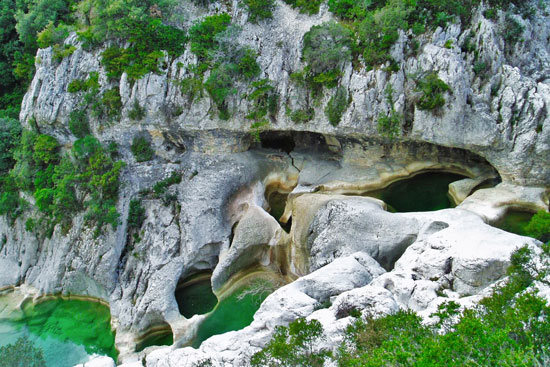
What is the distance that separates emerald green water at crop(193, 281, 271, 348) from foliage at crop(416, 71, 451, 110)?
13841 mm

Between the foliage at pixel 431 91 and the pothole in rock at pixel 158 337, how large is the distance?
19.2 meters

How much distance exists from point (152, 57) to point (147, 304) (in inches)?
623

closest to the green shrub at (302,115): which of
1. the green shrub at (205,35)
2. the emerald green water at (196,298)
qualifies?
the green shrub at (205,35)

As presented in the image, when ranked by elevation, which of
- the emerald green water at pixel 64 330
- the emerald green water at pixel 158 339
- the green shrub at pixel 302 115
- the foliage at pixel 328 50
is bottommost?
the emerald green water at pixel 64 330

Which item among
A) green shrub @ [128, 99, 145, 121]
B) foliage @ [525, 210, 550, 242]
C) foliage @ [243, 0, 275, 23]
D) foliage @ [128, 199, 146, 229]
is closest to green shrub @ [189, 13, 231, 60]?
foliage @ [243, 0, 275, 23]

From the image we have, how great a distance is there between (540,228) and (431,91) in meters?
9.29

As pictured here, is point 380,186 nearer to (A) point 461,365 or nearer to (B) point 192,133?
(B) point 192,133

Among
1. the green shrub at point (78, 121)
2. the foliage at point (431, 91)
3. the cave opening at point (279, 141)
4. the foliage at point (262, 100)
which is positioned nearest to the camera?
the foliage at point (431, 91)

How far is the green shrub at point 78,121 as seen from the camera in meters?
28.8

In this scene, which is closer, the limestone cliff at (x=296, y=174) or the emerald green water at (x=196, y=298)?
the limestone cliff at (x=296, y=174)

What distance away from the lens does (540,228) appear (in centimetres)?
1995

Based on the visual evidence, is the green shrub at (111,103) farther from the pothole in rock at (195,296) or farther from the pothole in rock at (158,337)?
the pothole in rock at (158,337)

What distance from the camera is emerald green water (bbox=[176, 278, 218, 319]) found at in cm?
2462

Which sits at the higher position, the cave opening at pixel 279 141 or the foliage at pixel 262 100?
the foliage at pixel 262 100
